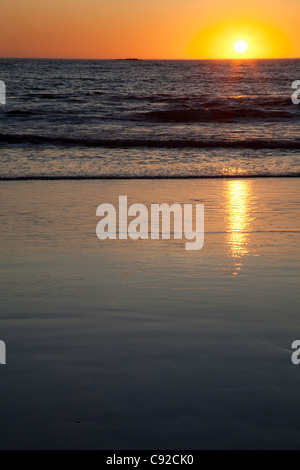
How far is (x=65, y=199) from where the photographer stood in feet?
26.6

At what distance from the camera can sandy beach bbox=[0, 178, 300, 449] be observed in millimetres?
2488

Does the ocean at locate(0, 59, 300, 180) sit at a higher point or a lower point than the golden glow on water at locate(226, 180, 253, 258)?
higher

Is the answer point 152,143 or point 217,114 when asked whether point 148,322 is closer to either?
point 152,143

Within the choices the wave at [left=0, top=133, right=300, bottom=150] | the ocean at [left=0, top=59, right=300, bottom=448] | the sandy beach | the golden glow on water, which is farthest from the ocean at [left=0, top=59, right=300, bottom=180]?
the sandy beach

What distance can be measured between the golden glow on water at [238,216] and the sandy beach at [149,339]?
0.14 ft

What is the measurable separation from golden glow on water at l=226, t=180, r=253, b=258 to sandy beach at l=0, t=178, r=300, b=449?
0.04m

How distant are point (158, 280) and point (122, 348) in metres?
1.30

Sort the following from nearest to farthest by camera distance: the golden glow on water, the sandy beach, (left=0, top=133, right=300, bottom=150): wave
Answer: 1. the sandy beach
2. the golden glow on water
3. (left=0, top=133, right=300, bottom=150): wave

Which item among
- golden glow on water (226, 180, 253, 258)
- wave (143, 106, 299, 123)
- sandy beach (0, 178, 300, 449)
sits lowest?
sandy beach (0, 178, 300, 449)

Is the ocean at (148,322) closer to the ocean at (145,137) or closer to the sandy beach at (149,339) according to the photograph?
the sandy beach at (149,339)

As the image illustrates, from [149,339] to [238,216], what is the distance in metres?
3.91

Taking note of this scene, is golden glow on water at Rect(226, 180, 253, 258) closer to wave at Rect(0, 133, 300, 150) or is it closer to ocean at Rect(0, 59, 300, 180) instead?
ocean at Rect(0, 59, 300, 180)

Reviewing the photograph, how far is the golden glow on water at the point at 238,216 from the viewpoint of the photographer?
18.3ft
